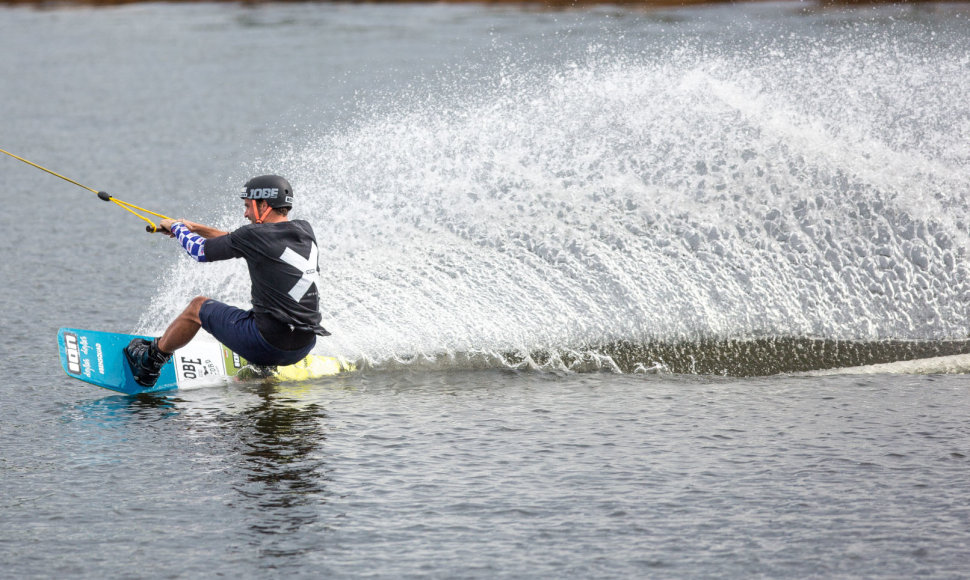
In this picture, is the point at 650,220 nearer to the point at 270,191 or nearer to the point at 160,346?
the point at 270,191

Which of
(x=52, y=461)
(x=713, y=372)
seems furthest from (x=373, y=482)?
(x=713, y=372)

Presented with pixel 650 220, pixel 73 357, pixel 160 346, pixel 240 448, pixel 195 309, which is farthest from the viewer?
pixel 650 220

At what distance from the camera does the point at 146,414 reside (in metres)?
10.1

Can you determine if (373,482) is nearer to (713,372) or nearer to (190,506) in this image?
(190,506)

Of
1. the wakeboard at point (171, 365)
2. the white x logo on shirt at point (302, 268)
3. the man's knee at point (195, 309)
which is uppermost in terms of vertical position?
the white x logo on shirt at point (302, 268)

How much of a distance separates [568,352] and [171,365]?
3.54 m

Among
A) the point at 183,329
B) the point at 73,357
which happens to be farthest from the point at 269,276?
the point at 73,357

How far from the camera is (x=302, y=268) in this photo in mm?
9820

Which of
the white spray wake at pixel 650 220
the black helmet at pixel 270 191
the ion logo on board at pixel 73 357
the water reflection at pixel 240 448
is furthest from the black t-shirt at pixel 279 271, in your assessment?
the ion logo on board at pixel 73 357

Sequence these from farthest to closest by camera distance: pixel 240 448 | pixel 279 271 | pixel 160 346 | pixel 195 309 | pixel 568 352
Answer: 1. pixel 568 352
2. pixel 160 346
3. pixel 195 309
4. pixel 279 271
5. pixel 240 448

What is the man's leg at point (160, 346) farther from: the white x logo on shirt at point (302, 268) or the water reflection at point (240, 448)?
the white x logo on shirt at point (302, 268)

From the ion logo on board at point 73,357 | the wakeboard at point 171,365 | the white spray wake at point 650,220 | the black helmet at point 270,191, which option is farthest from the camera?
the white spray wake at point 650,220

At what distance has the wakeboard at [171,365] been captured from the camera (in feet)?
35.1

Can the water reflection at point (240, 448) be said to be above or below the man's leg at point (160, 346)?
below
